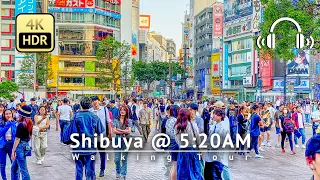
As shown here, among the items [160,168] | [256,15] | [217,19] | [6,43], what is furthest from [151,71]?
[160,168]

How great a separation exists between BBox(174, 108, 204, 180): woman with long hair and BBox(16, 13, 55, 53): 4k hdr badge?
5257 mm

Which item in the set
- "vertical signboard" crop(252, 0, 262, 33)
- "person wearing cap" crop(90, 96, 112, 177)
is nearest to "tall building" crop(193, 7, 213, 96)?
"vertical signboard" crop(252, 0, 262, 33)

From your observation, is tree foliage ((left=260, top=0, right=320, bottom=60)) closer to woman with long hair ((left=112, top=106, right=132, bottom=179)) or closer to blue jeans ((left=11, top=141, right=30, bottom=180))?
woman with long hair ((left=112, top=106, right=132, bottom=179))

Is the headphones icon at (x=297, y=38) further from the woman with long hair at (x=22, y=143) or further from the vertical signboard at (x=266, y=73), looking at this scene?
the vertical signboard at (x=266, y=73)

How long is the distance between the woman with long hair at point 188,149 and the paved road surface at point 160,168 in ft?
9.50

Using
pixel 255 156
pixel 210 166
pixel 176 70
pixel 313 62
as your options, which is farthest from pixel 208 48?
pixel 210 166

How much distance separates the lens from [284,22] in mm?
27625

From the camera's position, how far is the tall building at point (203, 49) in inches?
4245

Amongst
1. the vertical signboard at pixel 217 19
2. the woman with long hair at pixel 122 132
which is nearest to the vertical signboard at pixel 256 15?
the vertical signboard at pixel 217 19

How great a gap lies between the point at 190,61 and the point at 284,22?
104m

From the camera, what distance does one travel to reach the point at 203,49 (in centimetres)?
11306

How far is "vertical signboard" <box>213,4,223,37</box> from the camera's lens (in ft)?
338

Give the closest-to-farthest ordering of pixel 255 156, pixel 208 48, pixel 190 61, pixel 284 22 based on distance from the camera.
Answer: pixel 255 156 < pixel 284 22 < pixel 208 48 < pixel 190 61

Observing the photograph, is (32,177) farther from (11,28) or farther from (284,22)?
(11,28)
